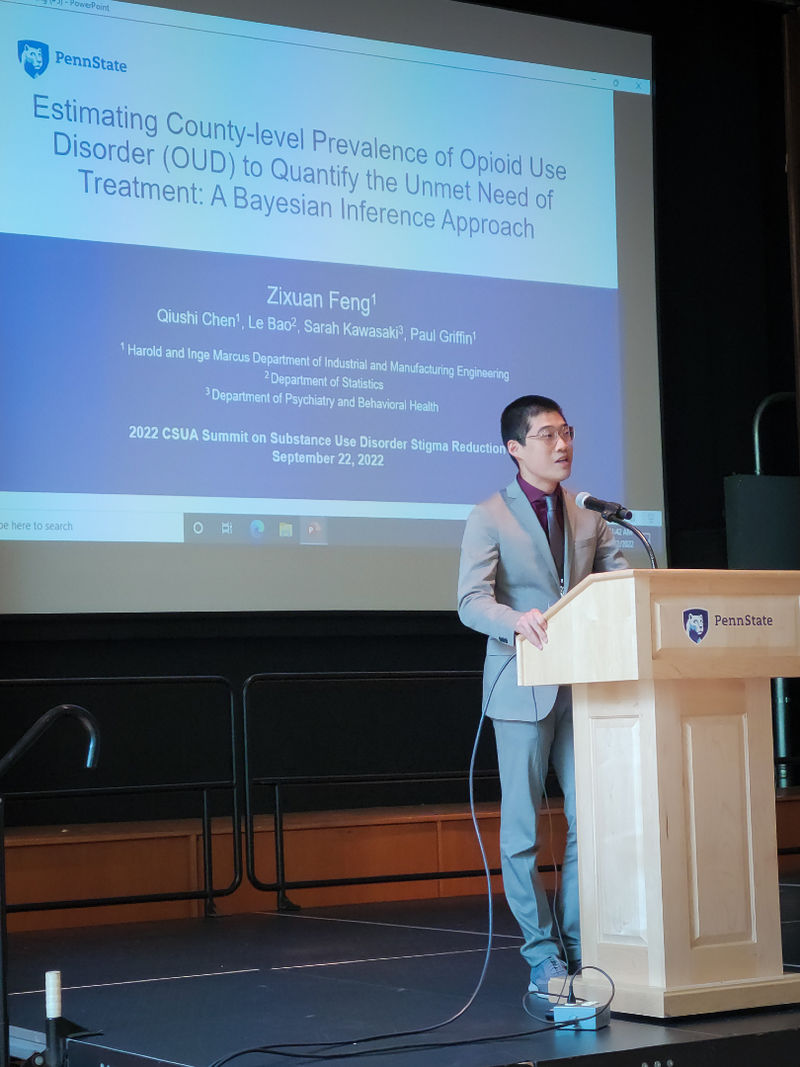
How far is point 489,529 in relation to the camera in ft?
10.9

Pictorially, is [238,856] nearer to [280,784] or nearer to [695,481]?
[280,784]

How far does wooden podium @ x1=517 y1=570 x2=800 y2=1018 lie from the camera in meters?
2.78

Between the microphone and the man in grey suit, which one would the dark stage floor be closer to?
the man in grey suit

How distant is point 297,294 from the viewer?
17.6ft

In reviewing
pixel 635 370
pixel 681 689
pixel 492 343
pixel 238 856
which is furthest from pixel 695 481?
pixel 681 689

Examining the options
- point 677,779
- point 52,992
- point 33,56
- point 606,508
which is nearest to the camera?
point 52,992

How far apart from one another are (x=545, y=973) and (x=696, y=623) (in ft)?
2.78

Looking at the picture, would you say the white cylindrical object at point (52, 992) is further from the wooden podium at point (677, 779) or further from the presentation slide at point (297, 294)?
the presentation slide at point (297, 294)

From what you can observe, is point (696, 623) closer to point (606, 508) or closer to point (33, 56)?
point (606, 508)

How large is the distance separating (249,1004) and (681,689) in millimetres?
1156

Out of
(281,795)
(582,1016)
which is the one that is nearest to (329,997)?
(582,1016)

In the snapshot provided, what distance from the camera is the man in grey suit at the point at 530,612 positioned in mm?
3178

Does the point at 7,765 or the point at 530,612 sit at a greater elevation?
the point at 530,612

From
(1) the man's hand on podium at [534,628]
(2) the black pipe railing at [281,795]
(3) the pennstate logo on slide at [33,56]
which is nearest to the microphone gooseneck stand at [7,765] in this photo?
(1) the man's hand on podium at [534,628]
